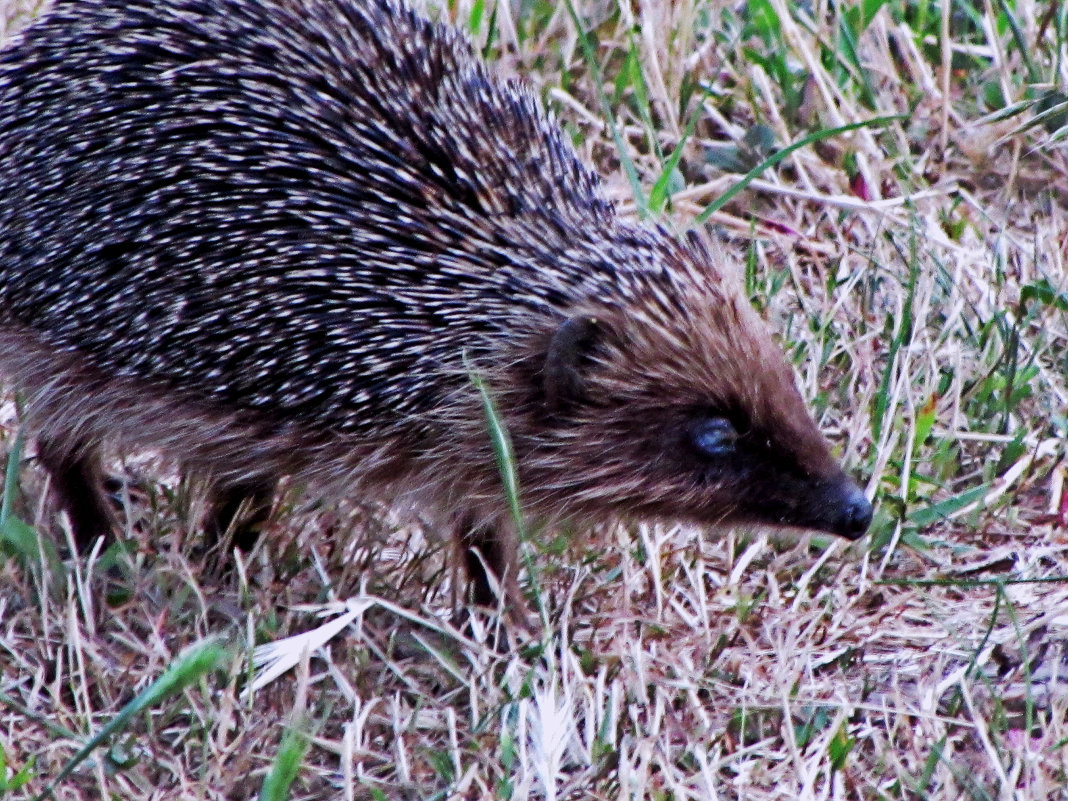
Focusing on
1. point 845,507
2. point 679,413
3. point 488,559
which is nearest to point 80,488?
point 488,559

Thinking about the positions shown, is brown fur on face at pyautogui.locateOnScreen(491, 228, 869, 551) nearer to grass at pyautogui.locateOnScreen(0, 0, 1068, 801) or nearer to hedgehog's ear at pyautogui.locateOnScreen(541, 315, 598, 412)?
hedgehog's ear at pyautogui.locateOnScreen(541, 315, 598, 412)

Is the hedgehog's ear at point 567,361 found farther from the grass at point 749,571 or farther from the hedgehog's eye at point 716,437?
the grass at point 749,571

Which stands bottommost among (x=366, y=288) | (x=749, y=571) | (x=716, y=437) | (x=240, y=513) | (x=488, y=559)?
(x=749, y=571)

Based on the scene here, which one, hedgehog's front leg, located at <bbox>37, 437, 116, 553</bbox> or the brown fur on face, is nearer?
the brown fur on face

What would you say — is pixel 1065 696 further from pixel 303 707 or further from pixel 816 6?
pixel 816 6

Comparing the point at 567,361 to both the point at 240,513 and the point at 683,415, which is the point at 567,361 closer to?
the point at 683,415

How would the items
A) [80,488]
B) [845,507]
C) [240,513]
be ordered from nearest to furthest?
[845,507], [240,513], [80,488]

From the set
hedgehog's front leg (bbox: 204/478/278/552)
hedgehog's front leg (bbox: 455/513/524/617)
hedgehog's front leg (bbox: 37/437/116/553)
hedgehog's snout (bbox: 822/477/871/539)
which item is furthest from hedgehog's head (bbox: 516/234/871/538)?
hedgehog's front leg (bbox: 37/437/116/553)

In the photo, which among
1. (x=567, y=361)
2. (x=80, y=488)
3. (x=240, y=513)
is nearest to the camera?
(x=567, y=361)

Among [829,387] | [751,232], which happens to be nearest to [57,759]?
[829,387]
